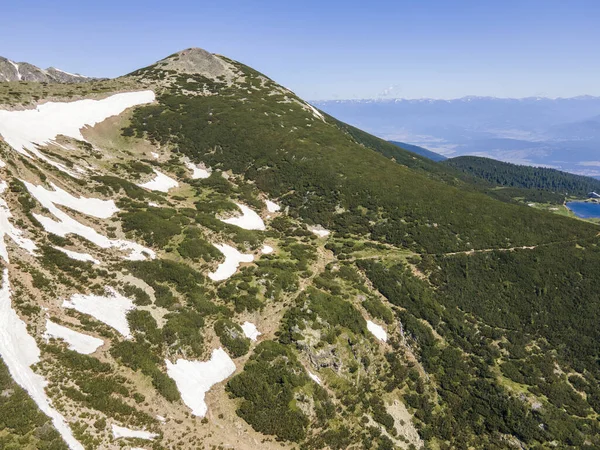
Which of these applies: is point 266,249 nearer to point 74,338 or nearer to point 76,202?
point 76,202

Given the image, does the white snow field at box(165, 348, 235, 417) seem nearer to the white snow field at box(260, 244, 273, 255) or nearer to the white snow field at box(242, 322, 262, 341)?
the white snow field at box(242, 322, 262, 341)

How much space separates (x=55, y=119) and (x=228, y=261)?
5818 cm

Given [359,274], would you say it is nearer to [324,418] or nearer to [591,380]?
[324,418]

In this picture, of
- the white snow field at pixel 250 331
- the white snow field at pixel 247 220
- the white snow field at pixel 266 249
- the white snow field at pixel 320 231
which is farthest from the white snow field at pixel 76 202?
the white snow field at pixel 320 231

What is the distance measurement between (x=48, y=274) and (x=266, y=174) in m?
49.8

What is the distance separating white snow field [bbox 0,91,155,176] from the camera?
56.9m

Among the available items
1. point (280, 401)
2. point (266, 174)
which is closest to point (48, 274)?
point (280, 401)

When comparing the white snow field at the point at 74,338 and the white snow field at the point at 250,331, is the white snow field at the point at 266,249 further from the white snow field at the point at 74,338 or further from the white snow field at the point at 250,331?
the white snow field at the point at 74,338

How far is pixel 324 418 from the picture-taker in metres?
32.0

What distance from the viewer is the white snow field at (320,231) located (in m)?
62.2

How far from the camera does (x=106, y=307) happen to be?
3312 centimetres

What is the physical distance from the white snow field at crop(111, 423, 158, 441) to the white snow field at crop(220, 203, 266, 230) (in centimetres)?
3712

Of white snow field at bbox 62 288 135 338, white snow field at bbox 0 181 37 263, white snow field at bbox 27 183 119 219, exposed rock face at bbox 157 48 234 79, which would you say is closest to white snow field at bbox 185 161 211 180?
white snow field at bbox 27 183 119 219

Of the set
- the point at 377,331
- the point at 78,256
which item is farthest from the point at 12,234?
the point at 377,331
